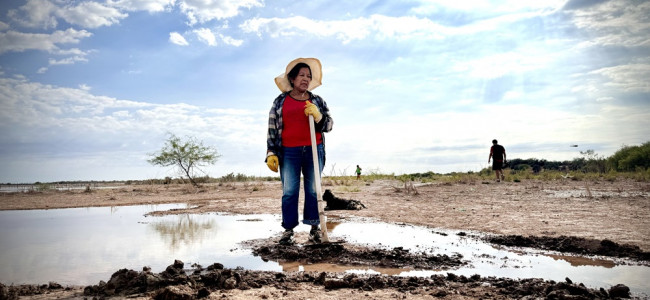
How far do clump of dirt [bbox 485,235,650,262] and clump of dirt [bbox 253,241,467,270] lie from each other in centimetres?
126

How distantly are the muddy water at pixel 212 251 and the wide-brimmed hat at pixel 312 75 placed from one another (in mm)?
2188

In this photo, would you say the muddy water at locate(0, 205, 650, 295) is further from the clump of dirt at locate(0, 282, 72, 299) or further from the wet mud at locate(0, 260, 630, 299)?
the wet mud at locate(0, 260, 630, 299)

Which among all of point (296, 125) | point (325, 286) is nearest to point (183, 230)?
point (296, 125)

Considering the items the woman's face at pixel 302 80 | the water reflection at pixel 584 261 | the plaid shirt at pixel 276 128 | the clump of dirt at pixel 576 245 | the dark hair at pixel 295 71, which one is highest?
the dark hair at pixel 295 71

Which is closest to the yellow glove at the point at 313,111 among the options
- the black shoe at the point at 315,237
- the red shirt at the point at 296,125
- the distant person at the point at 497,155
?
the red shirt at the point at 296,125

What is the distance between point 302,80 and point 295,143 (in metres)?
0.88

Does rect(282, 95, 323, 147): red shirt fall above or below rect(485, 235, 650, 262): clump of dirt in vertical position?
above

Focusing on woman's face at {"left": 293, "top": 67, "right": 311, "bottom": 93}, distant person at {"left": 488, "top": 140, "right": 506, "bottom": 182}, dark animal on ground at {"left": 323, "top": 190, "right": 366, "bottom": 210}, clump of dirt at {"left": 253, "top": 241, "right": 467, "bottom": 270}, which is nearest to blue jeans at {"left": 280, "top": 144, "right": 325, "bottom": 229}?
clump of dirt at {"left": 253, "top": 241, "right": 467, "bottom": 270}

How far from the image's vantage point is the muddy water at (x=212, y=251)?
3.74 meters

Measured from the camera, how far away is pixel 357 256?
4.36 metres

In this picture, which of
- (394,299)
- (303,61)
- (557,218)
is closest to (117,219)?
(303,61)

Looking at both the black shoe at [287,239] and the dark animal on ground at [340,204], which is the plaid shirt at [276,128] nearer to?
the black shoe at [287,239]

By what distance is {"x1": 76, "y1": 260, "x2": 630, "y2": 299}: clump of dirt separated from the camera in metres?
2.93

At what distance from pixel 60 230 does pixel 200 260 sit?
4.08 m
